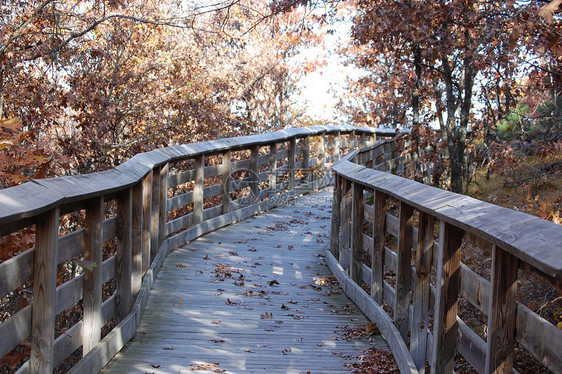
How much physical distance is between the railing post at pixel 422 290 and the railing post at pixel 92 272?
7.01ft

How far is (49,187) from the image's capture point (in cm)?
335

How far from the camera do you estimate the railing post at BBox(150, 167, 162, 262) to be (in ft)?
23.1

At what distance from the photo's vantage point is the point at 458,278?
135 inches

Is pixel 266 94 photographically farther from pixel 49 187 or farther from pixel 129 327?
pixel 49 187

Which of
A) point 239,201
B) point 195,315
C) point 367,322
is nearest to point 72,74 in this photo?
point 239,201

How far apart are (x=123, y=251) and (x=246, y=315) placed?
56.2 inches

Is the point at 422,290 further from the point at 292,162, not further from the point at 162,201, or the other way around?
the point at 292,162

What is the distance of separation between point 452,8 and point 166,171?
463 cm

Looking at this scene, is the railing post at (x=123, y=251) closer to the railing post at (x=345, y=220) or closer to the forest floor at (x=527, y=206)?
the railing post at (x=345, y=220)

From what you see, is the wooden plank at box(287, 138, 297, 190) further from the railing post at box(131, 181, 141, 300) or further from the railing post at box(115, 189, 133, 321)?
the railing post at box(115, 189, 133, 321)

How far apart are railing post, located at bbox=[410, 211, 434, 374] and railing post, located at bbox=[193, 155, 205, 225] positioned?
526 cm

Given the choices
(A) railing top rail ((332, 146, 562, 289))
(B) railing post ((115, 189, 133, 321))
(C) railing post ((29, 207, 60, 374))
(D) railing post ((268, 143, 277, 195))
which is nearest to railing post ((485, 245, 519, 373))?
(A) railing top rail ((332, 146, 562, 289))

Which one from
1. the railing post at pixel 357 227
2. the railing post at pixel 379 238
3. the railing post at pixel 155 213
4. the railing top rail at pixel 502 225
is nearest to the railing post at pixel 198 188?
the railing post at pixel 155 213

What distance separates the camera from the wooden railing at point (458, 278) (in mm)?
2426
